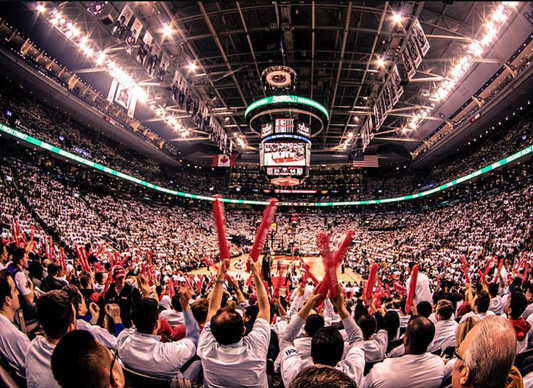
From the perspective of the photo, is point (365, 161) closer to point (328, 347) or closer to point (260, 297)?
point (260, 297)

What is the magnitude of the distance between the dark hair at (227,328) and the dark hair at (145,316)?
60 centimetres

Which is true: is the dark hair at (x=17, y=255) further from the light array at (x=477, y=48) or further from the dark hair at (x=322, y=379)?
the light array at (x=477, y=48)

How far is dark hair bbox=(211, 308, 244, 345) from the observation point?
2297 millimetres

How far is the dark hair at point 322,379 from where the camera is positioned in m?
1.05

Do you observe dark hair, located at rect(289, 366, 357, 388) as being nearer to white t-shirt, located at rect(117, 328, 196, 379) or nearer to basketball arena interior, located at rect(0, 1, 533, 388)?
basketball arena interior, located at rect(0, 1, 533, 388)

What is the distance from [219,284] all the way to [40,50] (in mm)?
24280

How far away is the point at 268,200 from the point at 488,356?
19265mm

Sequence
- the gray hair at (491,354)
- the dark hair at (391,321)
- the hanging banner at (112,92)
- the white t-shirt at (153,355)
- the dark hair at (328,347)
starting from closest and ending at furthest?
the gray hair at (491,354), the dark hair at (328,347), the white t-shirt at (153,355), the dark hair at (391,321), the hanging banner at (112,92)

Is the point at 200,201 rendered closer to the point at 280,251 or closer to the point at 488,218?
the point at 280,251

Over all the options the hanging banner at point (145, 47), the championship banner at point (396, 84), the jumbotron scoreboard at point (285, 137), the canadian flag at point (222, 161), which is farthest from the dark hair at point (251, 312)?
the canadian flag at point (222, 161)

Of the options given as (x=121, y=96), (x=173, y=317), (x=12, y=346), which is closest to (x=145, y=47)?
(x=121, y=96)

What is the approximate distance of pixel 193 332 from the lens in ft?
9.34

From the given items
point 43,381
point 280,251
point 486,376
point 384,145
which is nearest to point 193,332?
point 43,381

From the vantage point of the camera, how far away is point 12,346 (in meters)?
2.54
